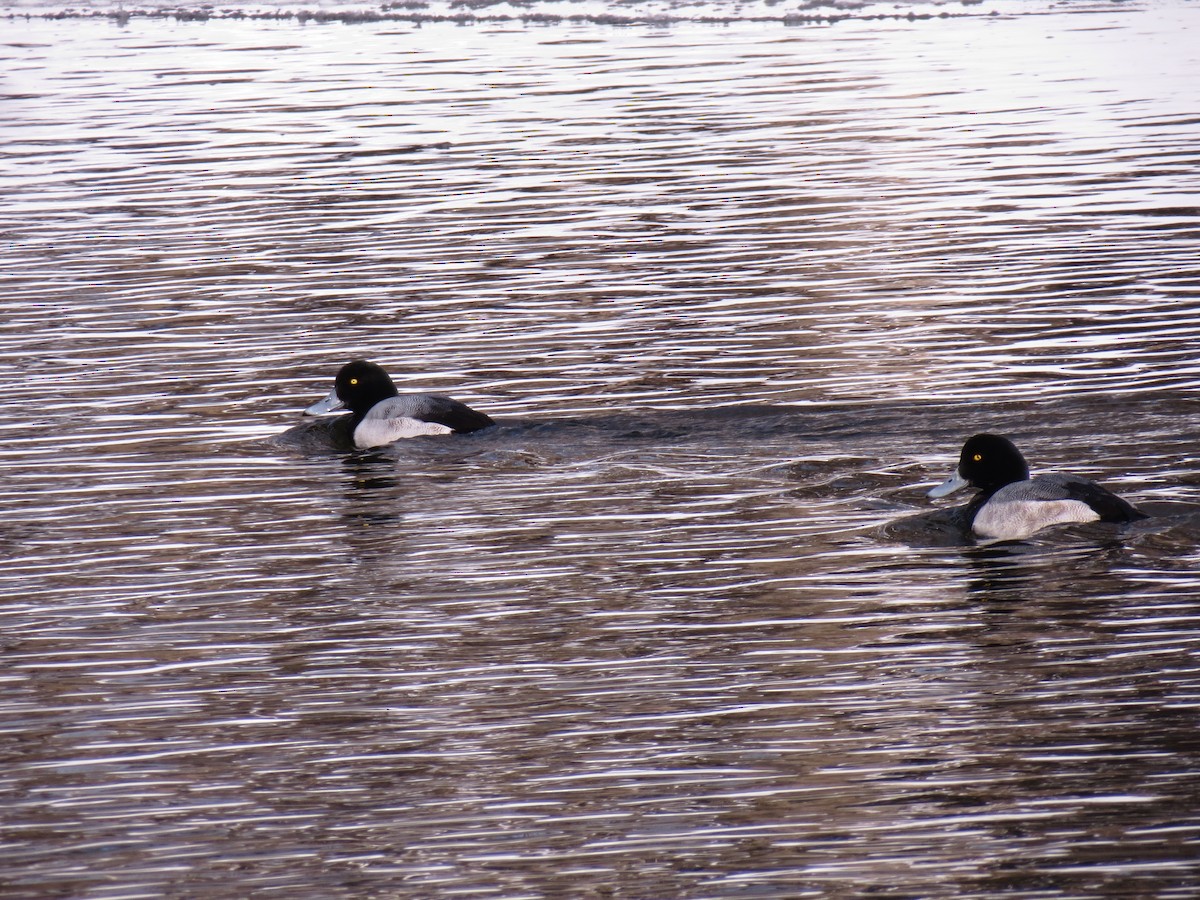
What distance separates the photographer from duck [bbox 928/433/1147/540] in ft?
36.7

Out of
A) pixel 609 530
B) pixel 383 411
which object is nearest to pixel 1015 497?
pixel 609 530

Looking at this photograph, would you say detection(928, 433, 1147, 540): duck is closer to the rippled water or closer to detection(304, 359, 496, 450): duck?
the rippled water

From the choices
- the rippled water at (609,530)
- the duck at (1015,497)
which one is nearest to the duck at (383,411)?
the rippled water at (609,530)

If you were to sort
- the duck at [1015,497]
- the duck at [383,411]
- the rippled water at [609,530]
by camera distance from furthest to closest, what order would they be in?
the duck at [383,411] < the duck at [1015,497] < the rippled water at [609,530]

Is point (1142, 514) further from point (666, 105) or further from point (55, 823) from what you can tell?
point (666, 105)

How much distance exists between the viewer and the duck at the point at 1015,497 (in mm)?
11188

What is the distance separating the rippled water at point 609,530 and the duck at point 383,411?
0.25 meters

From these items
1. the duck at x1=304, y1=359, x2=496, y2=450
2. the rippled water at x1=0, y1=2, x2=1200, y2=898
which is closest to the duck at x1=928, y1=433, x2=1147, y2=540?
the rippled water at x1=0, y1=2, x2=1200, y2=898

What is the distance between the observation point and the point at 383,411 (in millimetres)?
14570

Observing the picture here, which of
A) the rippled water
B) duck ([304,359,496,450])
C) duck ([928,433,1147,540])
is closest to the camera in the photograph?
the rippled water

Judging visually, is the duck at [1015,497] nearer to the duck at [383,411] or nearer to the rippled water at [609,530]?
the rippled water at [609,530]

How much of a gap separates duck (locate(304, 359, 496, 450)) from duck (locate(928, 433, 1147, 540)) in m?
3.81

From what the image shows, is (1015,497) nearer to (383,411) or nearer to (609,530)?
(609,530)

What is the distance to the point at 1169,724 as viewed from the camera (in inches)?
320
